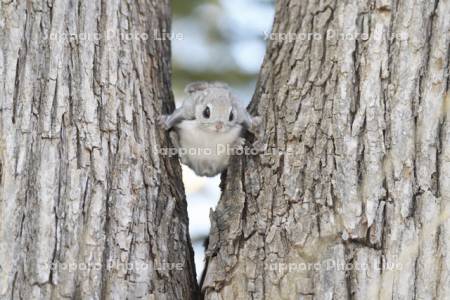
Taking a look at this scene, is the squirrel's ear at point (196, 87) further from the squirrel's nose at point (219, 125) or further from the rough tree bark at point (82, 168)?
the rough tree bark at point (82, 168)

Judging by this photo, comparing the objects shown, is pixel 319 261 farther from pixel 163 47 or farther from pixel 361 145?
pixel 163 47

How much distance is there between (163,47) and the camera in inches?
172

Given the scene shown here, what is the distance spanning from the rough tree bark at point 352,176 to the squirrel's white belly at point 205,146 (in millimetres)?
278

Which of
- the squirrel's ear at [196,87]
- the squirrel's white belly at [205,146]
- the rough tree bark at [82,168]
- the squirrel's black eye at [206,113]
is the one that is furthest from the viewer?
the squirrel's ear at [196,87]

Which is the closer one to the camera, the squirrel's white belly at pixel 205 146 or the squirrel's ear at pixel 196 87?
the squirrel's white belly at pixel 205 146

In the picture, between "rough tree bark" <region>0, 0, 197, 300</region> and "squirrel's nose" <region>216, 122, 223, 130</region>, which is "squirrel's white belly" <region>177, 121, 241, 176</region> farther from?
"rough tree bark" <region>0, 0, 197, 300</region>

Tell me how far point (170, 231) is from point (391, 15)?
53.6 inches

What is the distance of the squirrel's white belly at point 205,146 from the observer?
4191 mm

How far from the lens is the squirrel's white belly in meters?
4.19

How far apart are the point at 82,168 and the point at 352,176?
1.12m

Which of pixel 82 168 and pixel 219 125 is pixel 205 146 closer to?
pixel 219 125

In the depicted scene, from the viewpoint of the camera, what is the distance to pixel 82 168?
3529mm

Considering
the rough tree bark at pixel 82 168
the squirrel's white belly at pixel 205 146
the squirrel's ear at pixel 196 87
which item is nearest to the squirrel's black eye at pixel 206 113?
the squirrel's white belly at pixel 205 146

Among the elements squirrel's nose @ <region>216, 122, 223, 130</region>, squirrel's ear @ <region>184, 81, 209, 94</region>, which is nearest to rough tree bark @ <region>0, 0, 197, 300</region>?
squirrel's nose @ <region>216, 122, 223, 130</region>
